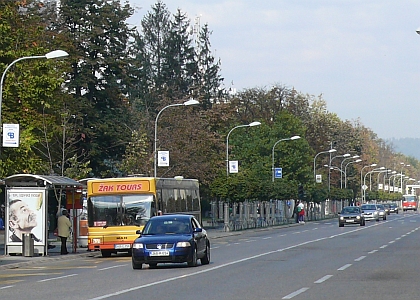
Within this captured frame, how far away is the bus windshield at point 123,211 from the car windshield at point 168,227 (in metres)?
8.05

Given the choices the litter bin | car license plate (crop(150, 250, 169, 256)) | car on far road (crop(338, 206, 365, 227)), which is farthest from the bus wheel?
car on far road (crop(338, 206, 365, 227))

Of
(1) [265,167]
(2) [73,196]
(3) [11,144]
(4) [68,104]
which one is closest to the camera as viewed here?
(3) [11,144]

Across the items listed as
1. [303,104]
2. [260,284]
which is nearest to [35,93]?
[260,284]

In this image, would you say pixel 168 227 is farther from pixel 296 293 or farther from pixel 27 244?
pixel 27 244

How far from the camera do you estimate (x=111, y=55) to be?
6631 cm

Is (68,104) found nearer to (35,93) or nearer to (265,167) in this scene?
(35,93)

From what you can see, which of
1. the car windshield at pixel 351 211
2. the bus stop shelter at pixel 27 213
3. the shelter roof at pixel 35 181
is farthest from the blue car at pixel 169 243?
the car windshield at pixel 351 211

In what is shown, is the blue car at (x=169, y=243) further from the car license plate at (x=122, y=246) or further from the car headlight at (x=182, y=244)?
the car license plate at (x=122, y=246)

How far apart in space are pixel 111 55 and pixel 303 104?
5440 centimetres

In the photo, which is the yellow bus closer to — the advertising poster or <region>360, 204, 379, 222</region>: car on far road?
the advertising poster

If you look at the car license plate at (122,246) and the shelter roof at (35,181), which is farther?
the car license plate at (122,246)

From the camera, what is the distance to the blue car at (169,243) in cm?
2450

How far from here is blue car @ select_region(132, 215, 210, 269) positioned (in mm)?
24500

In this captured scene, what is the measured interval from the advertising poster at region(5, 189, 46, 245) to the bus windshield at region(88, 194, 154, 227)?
1913mm
